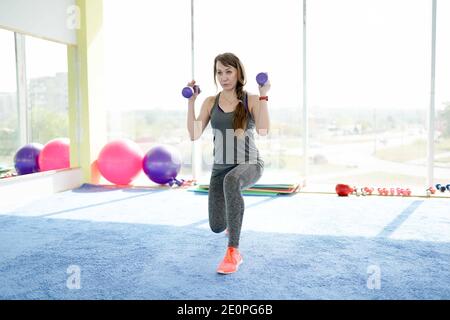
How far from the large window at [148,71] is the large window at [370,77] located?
1.55 metres

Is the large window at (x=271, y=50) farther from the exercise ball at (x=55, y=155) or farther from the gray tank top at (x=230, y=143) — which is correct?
the gray tank top at (x=230, y=143)

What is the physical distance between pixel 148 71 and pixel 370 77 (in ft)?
9.75

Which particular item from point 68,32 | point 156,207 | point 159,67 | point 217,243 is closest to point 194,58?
point 159,67

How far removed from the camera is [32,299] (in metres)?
1.82

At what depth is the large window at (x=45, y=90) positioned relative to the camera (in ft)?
18.7

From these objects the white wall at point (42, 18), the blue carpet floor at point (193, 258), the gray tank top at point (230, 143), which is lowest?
the blue carpet floor at point (193, 258)

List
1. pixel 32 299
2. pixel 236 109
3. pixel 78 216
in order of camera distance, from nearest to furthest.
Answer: pixel 32 299 → pixel 236 109 → pixel 78 216

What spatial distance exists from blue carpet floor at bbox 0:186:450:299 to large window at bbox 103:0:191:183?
1.94 meters

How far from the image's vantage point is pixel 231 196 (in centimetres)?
210

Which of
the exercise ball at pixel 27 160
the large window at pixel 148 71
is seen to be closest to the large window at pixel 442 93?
the large window at pixel 148 71

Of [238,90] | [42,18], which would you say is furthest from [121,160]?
[238,90]

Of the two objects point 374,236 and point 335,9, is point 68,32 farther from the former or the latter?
point 374,236

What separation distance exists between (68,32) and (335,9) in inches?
119

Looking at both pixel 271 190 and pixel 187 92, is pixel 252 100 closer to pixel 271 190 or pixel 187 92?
pixel 187 92
